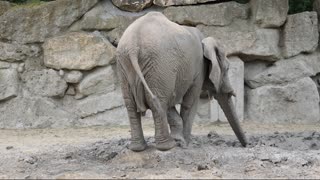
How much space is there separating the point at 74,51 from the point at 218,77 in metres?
4.09

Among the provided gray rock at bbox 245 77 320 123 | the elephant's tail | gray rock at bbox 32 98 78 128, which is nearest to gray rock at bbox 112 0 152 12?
gray rock at bbox 32 98 78 128

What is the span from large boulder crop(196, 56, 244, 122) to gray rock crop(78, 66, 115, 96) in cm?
A: 161

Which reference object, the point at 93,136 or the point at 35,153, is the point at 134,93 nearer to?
the point at 35,153

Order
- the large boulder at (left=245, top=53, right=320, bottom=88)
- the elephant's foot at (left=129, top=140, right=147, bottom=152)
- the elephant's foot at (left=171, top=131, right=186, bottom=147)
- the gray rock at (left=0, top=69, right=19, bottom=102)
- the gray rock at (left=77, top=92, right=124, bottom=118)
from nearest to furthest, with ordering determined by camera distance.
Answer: the elephant's foot at (left=129, top=140, right=147, bottom=152) < the elephant's foot at (left=171, top=131, right=186, bottom=147) < the gray rock at (left=0, top=69, right=19, bottom=102) < the gray rock at (left=77, top=92, right=124, bottom=118) < the large boulder at (left=245, top=53, right=320, bottom=88)

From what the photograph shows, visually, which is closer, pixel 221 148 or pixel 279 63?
pixel 221 148

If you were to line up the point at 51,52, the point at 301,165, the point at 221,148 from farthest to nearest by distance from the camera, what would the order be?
the point at 51,52, the point at 221,148, the point at 301,165

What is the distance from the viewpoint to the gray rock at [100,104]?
1010 cm

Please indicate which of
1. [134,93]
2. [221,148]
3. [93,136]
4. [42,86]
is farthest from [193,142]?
[42,86]

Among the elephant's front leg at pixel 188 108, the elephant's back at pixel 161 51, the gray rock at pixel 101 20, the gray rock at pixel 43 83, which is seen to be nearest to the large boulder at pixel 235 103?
the gray rock at pixel 101 20

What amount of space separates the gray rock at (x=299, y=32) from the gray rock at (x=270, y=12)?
0.18m

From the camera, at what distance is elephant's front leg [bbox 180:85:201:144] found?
6.45 meters

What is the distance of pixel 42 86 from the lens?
10016mm

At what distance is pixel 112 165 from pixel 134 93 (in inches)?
28.1

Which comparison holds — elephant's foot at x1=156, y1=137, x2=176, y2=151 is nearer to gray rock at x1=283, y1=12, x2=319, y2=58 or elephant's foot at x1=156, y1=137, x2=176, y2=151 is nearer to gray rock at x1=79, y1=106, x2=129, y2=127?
gray rock at x1=79, y1=106, x2=129, y2=127
